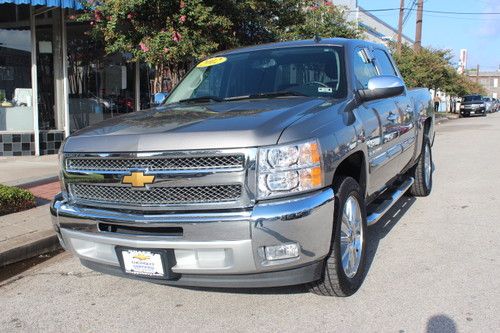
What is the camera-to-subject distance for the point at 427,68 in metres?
30.4

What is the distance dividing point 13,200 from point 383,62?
4761mm

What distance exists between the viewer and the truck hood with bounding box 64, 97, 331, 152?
3.22 m

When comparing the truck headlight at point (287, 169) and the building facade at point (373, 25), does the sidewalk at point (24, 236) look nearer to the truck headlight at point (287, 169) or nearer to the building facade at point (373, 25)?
the truck headlight at point (287, 169)

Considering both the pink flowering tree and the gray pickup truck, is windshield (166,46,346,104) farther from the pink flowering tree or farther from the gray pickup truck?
the pink flowering tree

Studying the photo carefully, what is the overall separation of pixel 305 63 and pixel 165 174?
200cm

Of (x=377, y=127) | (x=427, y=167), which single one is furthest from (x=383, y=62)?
(x=427, y=167)

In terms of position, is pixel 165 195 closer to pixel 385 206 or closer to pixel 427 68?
pixel 385 206

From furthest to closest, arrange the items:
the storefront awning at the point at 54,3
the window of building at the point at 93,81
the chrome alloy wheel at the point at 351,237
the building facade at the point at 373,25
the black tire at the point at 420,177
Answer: the building facade at the point at 373,25, the window of building at the point at 93,81, the storefront awning at the point at 54,3, the black tire at the point at 420,177, the chrome alloy wheel at the point at 351,237

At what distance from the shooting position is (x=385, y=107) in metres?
5.03

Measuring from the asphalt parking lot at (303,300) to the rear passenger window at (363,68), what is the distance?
1621 millimetres

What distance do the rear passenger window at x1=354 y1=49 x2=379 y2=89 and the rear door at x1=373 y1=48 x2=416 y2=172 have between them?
33cm

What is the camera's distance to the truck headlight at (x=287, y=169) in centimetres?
320

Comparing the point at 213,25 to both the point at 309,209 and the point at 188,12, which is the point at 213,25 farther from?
the point at 309,209

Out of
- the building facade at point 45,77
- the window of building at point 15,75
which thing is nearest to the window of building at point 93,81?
the building facade at point 45,77
